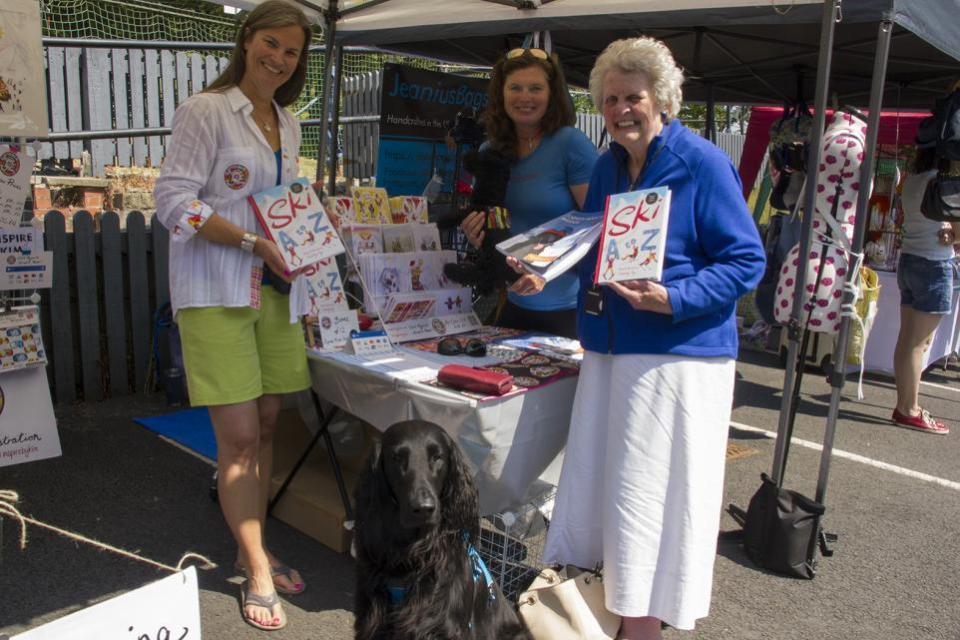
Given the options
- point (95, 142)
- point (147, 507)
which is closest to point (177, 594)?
point (147, 507)

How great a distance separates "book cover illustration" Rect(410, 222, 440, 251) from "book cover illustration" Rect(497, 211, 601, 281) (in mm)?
1042

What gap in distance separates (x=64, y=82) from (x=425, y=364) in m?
7.90

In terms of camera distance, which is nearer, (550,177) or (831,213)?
(550,177)

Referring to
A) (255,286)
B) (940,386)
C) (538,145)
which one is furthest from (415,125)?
(940,386)

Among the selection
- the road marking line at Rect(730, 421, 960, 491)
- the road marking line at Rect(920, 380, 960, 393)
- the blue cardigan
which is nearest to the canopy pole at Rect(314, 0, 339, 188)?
the blue cardigan

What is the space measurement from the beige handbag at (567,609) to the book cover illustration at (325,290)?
4.31 feet

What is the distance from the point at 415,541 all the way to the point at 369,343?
3.85 ft

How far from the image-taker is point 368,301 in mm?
3143

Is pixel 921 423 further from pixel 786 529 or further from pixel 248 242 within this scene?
pixel 248 242

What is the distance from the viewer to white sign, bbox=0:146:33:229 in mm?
Result: 3277

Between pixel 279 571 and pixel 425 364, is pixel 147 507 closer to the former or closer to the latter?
pixel 279 571

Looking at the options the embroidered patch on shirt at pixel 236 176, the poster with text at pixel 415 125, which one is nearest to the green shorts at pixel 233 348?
the embroidered patch on shirt at pixel 236 176

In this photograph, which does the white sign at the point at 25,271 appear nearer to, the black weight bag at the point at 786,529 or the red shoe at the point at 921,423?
the black weight bag at the point at 786,529

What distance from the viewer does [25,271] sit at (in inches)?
140
